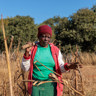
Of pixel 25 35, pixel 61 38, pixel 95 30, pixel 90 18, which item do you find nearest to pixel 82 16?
pixel 90 18

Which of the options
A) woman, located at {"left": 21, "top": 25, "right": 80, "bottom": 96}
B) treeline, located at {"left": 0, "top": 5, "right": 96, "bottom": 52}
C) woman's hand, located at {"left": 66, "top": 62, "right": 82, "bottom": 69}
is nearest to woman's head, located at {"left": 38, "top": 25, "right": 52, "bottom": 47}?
woman, located at {"left": 21, "top": 25, "right": 80, "bottom": 96}

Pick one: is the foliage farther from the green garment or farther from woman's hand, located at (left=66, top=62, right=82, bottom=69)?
woman's hand, located at (left=66, top=62, right=82, bottom=69)

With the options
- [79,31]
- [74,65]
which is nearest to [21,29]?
[79,31]

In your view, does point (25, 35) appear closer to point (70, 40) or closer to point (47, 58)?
point (70, 40)

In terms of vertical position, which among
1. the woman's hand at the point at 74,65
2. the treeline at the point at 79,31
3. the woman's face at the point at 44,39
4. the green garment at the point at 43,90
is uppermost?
the treeline at the point at 79,31

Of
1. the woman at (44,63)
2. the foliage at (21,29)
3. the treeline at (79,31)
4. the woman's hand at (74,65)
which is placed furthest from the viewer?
the foliage at (21,29)

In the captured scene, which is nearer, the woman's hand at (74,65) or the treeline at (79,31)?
the woman's hand at (74,65)

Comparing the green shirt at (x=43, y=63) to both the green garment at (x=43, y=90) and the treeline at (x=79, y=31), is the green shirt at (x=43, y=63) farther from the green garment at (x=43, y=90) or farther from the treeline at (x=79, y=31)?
the treeline at (x=79, y=31)

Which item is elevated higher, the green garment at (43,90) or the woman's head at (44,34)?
the woman's head at (44,34)

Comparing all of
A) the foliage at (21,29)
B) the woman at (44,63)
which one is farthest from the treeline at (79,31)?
the woman at (44,63)

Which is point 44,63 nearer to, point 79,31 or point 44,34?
point 44,34

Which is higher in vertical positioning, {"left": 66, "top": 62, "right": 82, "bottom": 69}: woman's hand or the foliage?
the foliage

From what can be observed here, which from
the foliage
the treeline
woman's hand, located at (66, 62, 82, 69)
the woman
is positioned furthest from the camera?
the foliage

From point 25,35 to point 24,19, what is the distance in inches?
53.8
